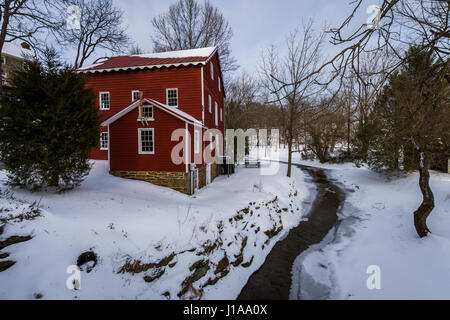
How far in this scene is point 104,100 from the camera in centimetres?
1552

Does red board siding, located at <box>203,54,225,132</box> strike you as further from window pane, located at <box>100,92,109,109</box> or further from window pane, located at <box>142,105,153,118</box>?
window pane, located at <box>100,92,109,109</box>

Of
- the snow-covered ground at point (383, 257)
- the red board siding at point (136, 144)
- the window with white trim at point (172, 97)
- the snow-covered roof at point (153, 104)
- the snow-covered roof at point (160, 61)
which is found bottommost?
the snow-covered ground at point (383, 257)

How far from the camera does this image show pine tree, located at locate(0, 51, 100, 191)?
6074mm

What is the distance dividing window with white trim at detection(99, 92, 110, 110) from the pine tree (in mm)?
9332

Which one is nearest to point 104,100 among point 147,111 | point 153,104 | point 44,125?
point 147,111

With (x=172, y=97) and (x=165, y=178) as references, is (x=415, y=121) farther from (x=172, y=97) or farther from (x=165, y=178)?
(x=172, y=97)

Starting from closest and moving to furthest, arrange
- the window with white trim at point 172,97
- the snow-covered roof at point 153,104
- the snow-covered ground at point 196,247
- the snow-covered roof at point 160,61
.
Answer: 1. the snow-covered ground at point 196,247
2. the snow-covered roof at point 153,104
3. the snow-covered roof at point 160,61
4. the window with white trim at point 172,97

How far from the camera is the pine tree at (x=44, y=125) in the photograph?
6074 millimetres

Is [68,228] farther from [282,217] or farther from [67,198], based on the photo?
[282,217]

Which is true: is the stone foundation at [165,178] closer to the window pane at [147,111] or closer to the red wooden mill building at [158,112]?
the red wooden mill building at [158,112]

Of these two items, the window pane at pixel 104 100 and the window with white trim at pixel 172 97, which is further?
the window pane at pixel 104 100

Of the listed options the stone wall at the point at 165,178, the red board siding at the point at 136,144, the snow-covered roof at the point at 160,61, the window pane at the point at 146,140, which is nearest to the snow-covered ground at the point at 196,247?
the stone wall at the point at 165,178

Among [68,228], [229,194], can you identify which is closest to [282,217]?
[229,194]

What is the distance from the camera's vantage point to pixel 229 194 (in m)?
10.5
